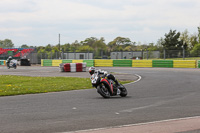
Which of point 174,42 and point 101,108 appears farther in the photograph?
point 174,42

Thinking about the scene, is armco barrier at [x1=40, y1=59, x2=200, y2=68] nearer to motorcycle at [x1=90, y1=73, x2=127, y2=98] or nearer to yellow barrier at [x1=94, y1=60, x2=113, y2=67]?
yellow barrier at [x1=94, y1=60, x2=113, y2=67]

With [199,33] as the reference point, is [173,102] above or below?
below

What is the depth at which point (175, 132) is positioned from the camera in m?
5.95

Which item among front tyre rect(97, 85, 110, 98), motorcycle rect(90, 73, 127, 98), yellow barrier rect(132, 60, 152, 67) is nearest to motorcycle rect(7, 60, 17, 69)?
yellow barrier rect(132, 60, 152, 67)

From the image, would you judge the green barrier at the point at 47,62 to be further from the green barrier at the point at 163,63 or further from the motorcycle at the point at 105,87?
the motorcycle at the point at 105,87

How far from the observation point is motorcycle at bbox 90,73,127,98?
11.4 metres

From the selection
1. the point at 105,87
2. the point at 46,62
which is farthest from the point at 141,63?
the point at 105,87

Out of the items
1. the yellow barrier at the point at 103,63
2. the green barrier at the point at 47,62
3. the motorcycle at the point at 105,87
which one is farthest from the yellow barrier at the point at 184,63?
the motorcycle at the point at 105,87

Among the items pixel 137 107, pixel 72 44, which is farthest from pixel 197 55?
pixel 72 44

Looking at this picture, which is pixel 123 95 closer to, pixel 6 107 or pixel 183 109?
pixel 183 109

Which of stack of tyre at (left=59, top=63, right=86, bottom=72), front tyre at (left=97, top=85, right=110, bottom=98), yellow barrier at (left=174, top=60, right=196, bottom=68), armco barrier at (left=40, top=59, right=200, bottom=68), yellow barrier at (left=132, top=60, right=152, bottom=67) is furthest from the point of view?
yellow barrier at (left=132, top=60, right=152, bottom=67)

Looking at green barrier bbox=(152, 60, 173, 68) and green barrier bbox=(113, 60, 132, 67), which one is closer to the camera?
green barrier bbox=(152, 60, 173, 68)

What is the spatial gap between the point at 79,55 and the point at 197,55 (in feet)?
71.6

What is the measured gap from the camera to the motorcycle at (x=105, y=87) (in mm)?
11398
